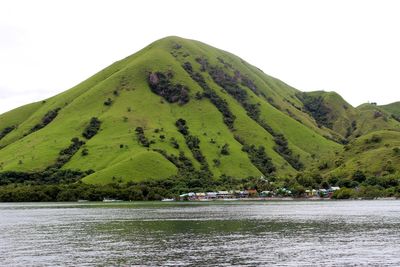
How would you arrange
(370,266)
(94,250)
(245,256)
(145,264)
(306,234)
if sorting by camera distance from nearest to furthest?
(370,266) → (145,264) → (245,256) → (94,250) → (306,234)

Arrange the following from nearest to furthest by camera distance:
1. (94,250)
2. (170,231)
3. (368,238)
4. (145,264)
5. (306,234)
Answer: (145,264) → (94,250) → (368,238) → (306,234) → (170,231)

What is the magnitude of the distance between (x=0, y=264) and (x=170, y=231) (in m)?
55.4

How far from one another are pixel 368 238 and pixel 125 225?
6907 cm

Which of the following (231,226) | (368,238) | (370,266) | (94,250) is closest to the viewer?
(370,266)

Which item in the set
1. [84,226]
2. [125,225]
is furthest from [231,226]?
[84,226]

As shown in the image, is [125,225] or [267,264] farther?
[125,225]

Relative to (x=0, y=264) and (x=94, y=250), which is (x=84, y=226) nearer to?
(x=94, y=250)

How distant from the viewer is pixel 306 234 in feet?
398

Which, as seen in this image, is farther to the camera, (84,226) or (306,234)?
(84,226)

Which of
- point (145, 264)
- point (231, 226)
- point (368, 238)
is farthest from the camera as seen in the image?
point (231, 226)

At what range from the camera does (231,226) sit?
5689 inches

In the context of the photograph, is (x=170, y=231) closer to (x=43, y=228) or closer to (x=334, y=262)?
(x=43, y=228)

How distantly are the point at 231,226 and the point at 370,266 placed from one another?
7137 cm

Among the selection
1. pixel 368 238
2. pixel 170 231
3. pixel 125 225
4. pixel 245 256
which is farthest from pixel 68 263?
pixel 125 225
